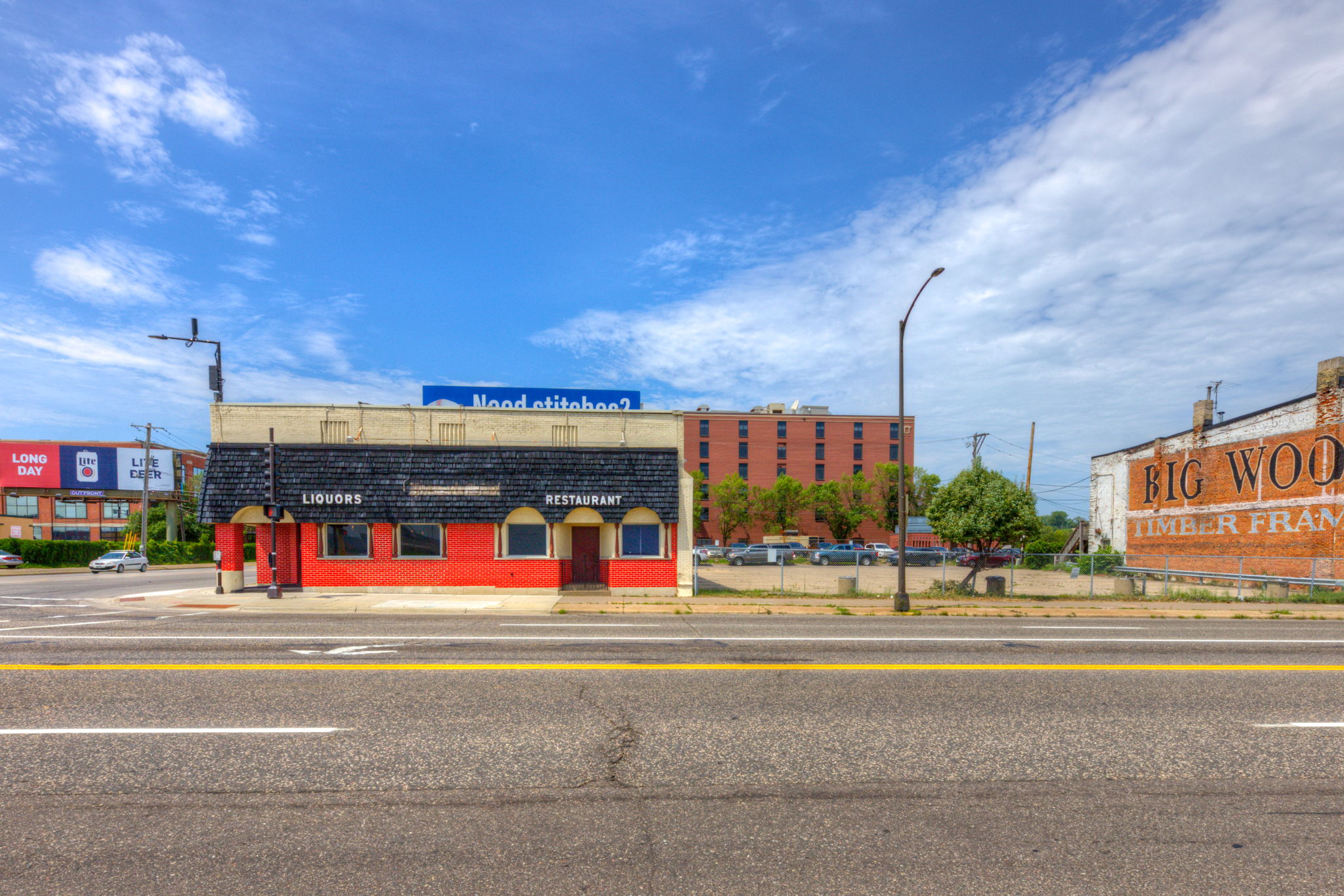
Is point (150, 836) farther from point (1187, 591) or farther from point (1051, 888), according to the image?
point (1187, 591)

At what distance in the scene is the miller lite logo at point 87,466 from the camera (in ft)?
218

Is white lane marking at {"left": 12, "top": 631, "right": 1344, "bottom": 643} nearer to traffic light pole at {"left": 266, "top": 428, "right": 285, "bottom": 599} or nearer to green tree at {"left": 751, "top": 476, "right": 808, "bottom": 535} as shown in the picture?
traffic light pole at {"left": 266, "top": 428, "right": 285, "bottom": 599}

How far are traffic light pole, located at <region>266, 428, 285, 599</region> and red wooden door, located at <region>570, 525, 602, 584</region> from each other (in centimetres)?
946

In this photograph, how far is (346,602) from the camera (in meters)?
19.4

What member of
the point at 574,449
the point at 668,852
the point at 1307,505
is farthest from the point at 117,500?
the point at 1307,505

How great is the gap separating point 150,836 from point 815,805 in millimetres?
4977

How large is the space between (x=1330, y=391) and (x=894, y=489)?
39659 mm

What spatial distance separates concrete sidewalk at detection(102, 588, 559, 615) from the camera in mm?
18250

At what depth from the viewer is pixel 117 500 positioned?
69500mm

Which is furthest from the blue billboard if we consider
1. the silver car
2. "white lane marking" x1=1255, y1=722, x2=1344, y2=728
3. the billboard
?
the billboard

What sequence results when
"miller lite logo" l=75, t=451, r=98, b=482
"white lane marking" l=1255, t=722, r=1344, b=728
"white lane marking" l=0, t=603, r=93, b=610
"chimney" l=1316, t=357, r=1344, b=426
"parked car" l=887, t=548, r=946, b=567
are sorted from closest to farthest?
"white lane marking" l=1255, t=722, r=1344, b=728
"white lane marking" l=0, t=603, r=93, b=610
"chimney" l=1316, t=357, r=1344, b=426
"parked car" l=887, t=548, r=946, b=567
"miller lite logo" l=75, t=451, r=98, b=482

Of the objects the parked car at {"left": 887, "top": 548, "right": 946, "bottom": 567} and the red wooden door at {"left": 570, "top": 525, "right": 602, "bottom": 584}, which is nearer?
the red wooden door at {"left": 570, "top": 525, "right": 602, "bottom": 584}

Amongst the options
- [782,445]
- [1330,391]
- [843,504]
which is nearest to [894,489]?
[843,504]

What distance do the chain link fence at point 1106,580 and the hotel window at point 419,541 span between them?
33.3 feet
